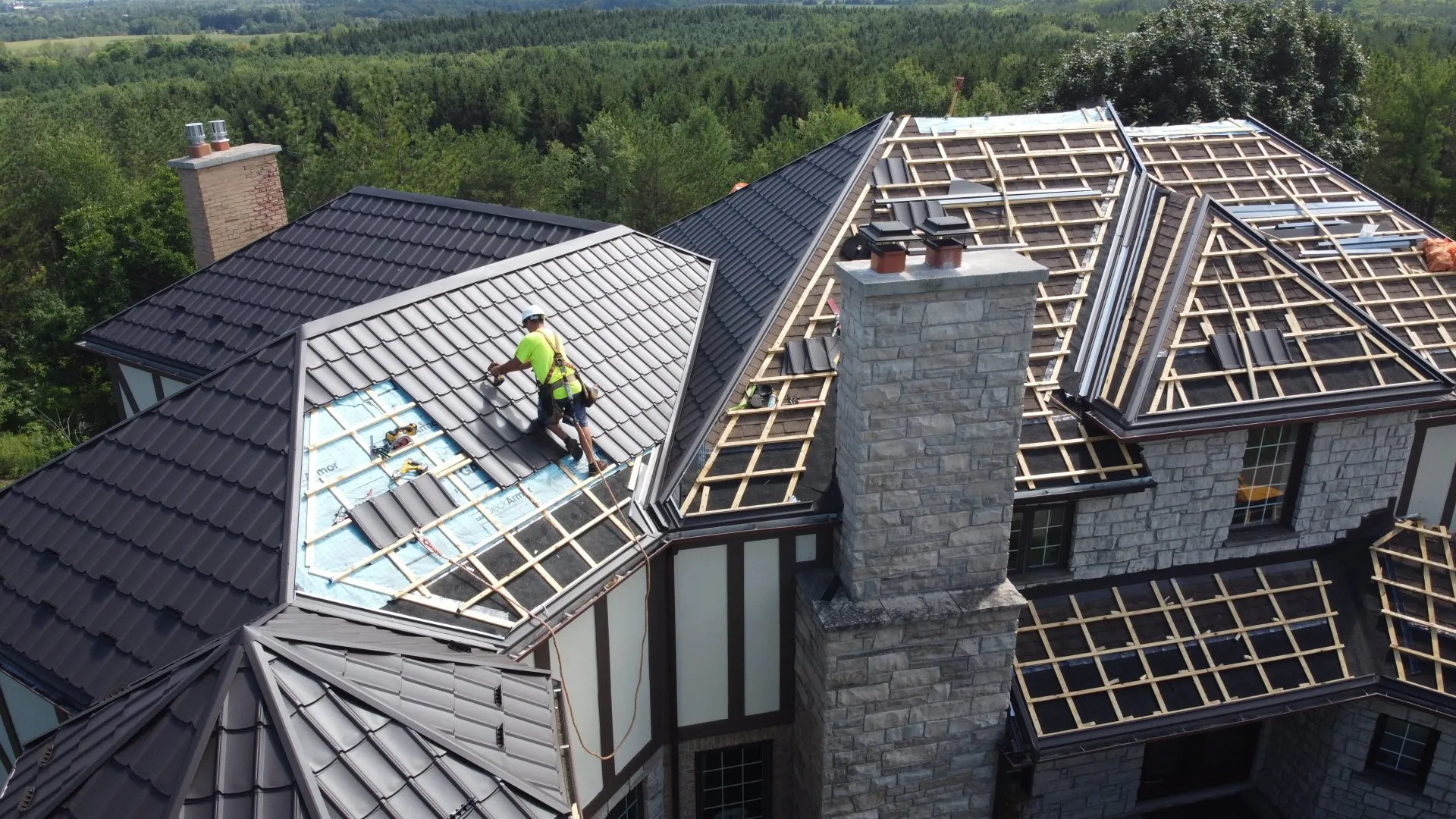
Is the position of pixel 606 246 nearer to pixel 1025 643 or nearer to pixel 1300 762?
→ pixel 1025 643

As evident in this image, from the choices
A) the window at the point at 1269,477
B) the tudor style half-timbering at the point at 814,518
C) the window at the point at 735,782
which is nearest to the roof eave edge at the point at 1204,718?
the tudor style half-timbering at the point at 814,518

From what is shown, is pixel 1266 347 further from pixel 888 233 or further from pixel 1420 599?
pixel 888 233

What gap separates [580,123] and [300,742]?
52.9 metres

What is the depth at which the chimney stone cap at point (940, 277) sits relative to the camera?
32.8 ft

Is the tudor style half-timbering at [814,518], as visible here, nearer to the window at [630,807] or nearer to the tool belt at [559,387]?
the window at [630,807]

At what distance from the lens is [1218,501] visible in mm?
12680

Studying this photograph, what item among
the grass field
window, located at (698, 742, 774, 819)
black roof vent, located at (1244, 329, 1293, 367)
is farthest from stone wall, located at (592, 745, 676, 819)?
the grass field

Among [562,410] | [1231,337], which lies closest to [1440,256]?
[1231,337]

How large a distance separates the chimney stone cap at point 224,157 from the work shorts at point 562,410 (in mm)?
9874

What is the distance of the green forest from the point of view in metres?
30.2

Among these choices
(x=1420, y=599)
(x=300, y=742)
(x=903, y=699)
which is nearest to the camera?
(x=300, y=742)

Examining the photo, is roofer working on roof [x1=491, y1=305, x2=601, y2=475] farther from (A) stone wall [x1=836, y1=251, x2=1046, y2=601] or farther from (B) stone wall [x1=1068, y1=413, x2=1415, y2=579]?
(B) stone wall [x1=1068, y1=413, x2=1415, y2=579]

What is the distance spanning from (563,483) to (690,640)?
7.75 ft

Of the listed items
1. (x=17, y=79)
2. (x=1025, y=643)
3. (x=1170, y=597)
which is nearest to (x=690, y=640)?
(x=1025, y=643)
